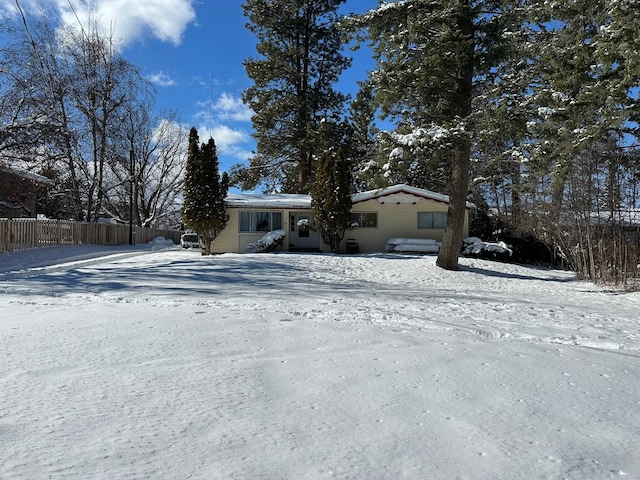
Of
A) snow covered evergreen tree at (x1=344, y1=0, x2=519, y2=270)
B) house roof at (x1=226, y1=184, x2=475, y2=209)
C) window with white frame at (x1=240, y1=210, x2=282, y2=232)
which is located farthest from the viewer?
window with white frame at (x1=240, y1=210, x2=282, y2=232)

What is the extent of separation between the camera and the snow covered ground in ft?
7.84

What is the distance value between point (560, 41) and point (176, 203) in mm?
38155

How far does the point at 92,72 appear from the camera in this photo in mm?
26219

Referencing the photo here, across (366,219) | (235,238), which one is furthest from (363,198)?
(235,238)

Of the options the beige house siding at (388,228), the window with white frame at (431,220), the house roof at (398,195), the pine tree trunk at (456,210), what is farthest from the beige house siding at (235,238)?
the pine tree trunk at (456,210)

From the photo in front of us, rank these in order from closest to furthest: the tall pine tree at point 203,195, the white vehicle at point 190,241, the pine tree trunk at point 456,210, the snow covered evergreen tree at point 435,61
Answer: the snow covered evergreen tree at point 435,61 < the pine tree trunk at point 456,210 < the tall pine tree at point 203,195 < the white vehicle at point 190,241

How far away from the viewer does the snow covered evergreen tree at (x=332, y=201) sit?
2078cm

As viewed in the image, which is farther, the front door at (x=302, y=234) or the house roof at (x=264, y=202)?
the front door at (x=302, y=234)

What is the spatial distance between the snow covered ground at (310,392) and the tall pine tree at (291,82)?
21.3 m

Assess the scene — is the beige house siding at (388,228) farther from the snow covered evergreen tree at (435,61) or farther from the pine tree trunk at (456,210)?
the snow covered evergreen tree at (435,61)

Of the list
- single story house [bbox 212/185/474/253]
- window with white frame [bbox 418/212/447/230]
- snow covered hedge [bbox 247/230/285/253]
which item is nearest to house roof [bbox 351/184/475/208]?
single story house [bbox 212/185/474/253]

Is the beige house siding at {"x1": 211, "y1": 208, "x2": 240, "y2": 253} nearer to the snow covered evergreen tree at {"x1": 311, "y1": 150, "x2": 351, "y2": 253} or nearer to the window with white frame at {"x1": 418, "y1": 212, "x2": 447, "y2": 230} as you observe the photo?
the snow covered evergreen tree at {"x1": 311, "y1": 150, "x2": 351, "y2": 253}

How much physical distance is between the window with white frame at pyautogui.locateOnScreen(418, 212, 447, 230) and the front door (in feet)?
16.9

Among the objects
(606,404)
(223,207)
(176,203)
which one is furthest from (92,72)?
(606,404)
